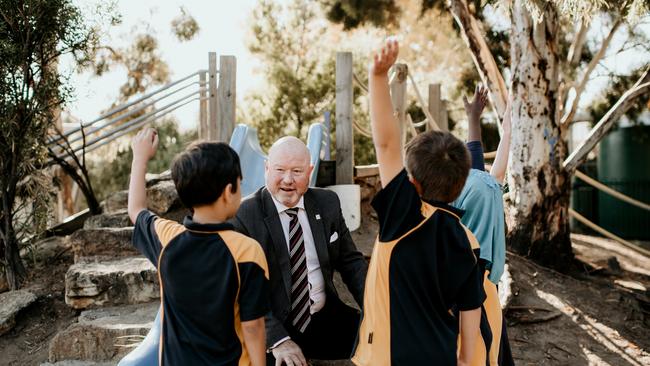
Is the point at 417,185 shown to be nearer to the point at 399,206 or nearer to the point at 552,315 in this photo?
the point at 399,206

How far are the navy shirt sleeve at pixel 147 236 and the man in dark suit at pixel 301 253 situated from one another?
58cm

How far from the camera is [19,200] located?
16.5 ft

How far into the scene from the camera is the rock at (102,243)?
4855mm

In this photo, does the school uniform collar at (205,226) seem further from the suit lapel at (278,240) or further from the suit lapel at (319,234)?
the suit lapel at (319,234)

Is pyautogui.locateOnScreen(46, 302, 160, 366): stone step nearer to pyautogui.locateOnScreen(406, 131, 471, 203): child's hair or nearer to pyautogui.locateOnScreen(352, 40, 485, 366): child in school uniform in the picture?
pyautogui.locateOnScreen(352, 40, 485, 366): child in school uniform

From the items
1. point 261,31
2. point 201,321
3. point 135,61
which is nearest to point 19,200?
point 201,321

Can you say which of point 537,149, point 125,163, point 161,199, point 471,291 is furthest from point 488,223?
point 125,163

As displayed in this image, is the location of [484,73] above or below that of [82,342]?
above

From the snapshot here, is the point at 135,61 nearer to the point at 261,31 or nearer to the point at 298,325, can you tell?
the point at 261,31

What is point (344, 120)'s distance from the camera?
5770 millimetres

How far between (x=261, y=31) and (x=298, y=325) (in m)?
14.1

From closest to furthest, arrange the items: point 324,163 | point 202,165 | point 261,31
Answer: point 202,165 < point 324,163 < point 261,31

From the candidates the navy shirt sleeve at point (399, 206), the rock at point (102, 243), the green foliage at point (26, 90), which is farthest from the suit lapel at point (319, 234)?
the green foliage at point (26, 90)

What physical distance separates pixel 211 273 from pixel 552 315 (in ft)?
12.6
